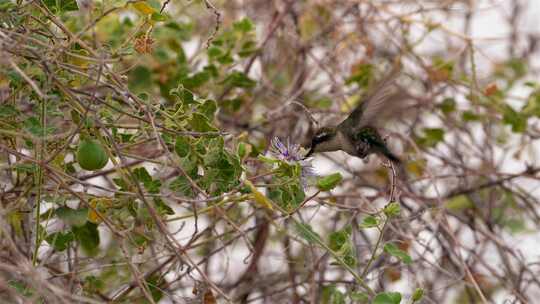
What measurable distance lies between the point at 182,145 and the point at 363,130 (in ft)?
1.27

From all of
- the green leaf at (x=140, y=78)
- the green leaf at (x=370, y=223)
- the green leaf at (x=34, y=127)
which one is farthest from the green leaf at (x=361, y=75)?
the green leaf at (x=34, y=127)

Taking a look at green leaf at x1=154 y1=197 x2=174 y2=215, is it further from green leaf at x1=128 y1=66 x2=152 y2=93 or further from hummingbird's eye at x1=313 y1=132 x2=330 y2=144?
green leaf at x1=128 y1=66 x2=152 y2=93

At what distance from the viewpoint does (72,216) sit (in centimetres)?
126

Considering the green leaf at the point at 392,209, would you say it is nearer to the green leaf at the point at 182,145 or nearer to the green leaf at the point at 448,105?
the green leaf at the point at 182,145

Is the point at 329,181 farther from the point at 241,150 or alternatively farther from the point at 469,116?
the point at 469,116

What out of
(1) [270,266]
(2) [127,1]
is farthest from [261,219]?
(2) [127,1]

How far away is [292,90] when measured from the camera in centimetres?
216

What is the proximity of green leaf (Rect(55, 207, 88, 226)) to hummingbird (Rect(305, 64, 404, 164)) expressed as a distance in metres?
0.38

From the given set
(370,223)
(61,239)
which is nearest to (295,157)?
(370,223)

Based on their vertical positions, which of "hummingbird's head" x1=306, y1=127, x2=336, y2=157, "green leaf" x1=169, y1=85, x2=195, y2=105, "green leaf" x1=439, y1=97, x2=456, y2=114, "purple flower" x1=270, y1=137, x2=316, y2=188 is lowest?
"purple flower" x1=270, y1=137, x2=316, y2=188

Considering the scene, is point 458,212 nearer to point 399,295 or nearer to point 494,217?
point 494,217

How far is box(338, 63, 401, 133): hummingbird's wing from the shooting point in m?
1.39

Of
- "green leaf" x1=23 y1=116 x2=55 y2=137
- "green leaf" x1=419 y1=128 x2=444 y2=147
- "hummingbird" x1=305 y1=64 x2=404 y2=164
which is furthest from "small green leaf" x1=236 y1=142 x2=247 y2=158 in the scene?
"green leaf" x1=419 y1=128 x2=444 y2=147

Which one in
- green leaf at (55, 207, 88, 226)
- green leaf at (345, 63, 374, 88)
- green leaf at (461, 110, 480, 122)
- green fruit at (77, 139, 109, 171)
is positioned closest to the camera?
green fruit at (77, 139, 109, 171)
